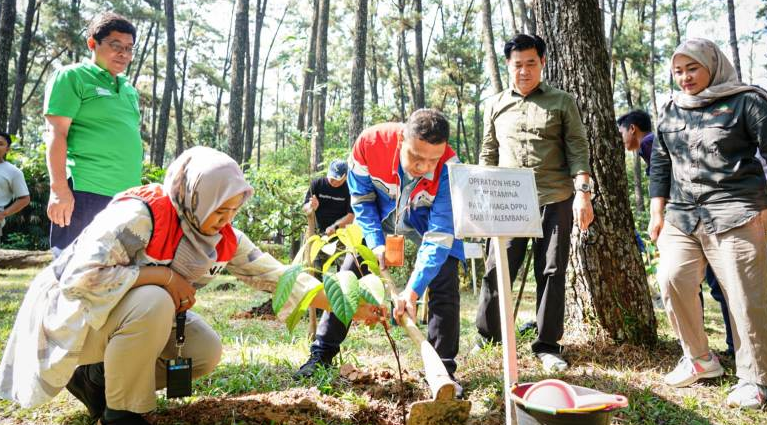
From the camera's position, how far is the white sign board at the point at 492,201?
2037 millimetres

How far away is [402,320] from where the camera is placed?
216cm

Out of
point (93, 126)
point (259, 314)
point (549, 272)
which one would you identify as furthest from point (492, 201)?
point (259, 314)

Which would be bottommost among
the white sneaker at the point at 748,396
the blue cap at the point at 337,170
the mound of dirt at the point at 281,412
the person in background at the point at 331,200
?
the white sneaker at the point at 748,396

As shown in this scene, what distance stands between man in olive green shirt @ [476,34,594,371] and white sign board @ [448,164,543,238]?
69 cm

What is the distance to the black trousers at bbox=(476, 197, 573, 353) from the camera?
288 centimetres

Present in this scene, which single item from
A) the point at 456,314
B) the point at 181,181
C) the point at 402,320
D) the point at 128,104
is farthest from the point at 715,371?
the point at 128,104

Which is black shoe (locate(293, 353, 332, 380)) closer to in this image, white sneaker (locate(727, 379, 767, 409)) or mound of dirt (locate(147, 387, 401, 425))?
mound of dirt (locate(147, 387, 401, 425))

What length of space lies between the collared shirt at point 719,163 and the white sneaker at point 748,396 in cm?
76

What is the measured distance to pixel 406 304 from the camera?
7.29ft

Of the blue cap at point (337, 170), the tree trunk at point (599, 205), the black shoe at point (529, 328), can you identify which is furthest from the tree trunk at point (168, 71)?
the tree trunk at point (599, 205)

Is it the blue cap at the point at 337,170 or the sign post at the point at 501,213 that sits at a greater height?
the blue cap at the point at 337,170

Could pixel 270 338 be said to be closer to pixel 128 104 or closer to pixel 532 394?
pixel 128 104

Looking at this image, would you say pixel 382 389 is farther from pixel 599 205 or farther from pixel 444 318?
pixel 599 205

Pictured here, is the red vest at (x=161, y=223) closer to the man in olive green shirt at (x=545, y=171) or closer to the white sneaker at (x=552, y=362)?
the man in olive green shirt at (x=545, y=171)
